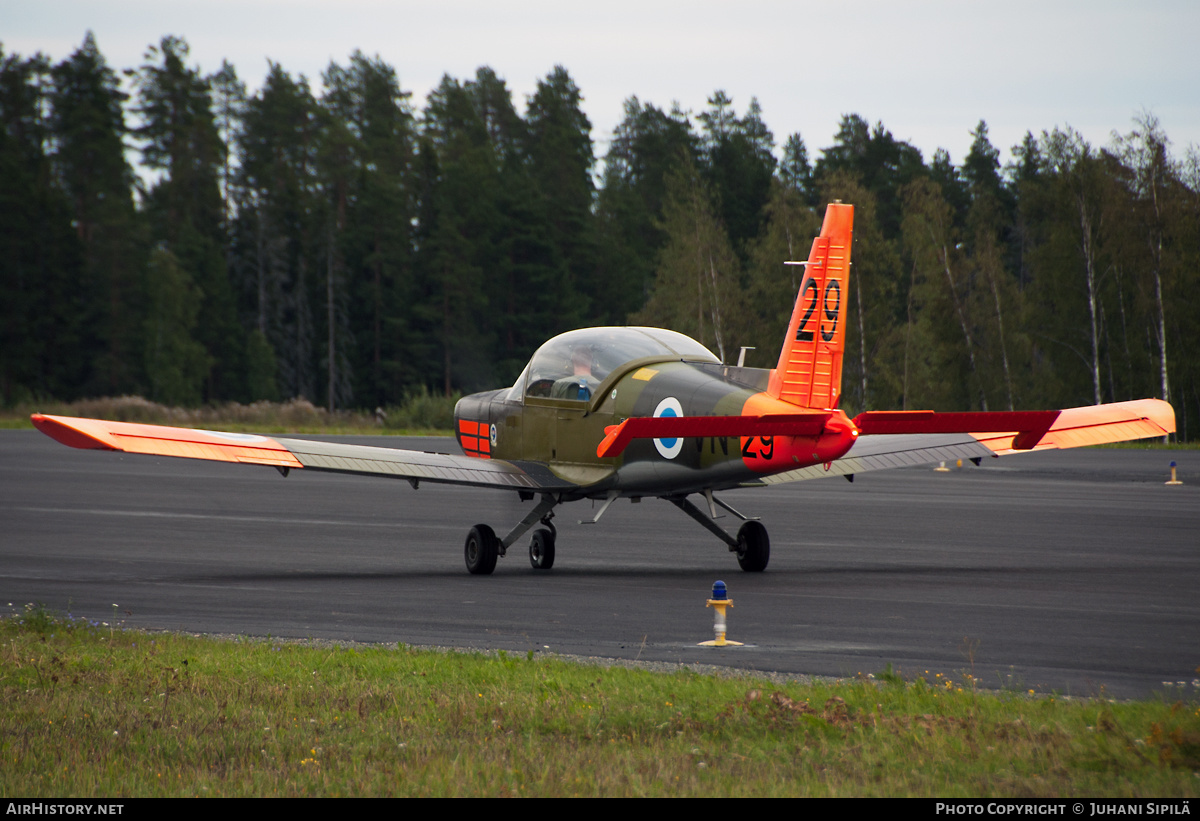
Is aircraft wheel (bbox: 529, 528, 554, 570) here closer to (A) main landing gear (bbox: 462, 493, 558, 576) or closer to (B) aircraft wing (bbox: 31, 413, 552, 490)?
(A) main landing gear (bbox: 462, 493, 558, 576)

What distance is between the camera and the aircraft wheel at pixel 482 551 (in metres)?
15.9

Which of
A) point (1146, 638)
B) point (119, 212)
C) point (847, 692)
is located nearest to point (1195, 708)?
point (847, 692)

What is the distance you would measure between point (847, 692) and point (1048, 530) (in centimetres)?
1433

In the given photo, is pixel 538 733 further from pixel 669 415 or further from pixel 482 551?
pixel 482 551

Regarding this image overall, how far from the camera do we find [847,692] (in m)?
8.15

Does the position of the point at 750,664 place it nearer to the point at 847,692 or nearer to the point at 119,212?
the point at 847,692

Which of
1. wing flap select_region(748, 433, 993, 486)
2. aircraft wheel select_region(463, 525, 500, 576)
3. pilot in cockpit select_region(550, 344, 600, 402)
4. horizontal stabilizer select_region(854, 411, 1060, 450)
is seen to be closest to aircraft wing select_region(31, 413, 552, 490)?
aircraft wheel select_region(463, 525, 500, 576)

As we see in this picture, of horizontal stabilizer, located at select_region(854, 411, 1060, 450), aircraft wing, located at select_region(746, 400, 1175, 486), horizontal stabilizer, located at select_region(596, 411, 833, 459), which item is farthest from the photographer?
aircraft wing, located at select_region(746, 400, 1175, 486)

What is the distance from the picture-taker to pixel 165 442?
14641 mm

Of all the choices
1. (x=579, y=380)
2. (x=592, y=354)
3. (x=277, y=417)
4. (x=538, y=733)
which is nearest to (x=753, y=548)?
(x=579, y=380)

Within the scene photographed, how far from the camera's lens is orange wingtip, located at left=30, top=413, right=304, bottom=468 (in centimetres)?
1363

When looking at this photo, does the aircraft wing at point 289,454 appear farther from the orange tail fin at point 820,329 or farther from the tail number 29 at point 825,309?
the tail number 29 at point 825,309

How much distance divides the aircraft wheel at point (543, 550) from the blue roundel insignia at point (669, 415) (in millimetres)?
2103

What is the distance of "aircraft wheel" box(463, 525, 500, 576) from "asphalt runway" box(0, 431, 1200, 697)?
0.95 feet
